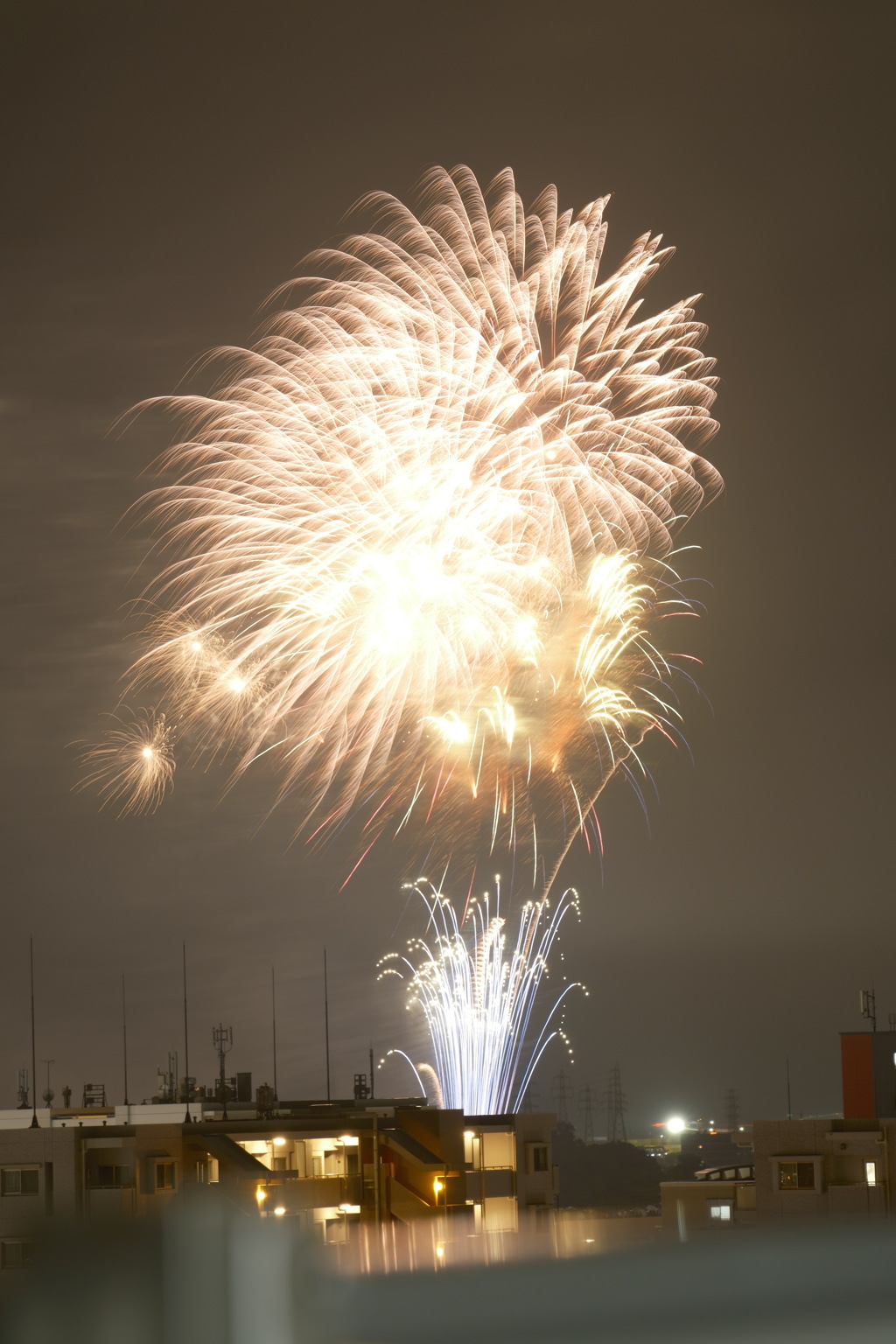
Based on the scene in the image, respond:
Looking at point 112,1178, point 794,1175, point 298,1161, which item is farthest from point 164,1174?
point 794,1175

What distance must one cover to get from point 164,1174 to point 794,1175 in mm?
18758

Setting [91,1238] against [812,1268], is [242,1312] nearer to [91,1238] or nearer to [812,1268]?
[91,1238]

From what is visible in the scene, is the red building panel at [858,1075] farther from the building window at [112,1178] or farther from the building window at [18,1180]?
the building window at [18,1180]

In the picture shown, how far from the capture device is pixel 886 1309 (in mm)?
1792

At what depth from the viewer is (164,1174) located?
1567 inches

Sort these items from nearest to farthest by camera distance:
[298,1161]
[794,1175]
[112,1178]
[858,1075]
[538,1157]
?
[112,1178], [298,1161], [794,1175], [538,1157], [858,1075]

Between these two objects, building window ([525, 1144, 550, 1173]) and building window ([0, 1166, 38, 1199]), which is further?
building window ([525, 1144, 550, 1173])

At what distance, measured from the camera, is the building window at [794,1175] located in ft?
148

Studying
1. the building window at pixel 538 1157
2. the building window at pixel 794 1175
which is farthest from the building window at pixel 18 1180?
the building window at pixel 794 1175

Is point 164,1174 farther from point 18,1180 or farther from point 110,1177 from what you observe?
point 18,1180

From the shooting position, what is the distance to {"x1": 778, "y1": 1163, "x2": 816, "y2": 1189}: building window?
45.1 meters

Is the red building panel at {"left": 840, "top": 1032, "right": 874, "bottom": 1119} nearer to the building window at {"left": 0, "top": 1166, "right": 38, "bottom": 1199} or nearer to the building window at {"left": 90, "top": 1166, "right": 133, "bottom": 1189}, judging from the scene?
the building window at {"left": 90, "top": 1166, "right": 133, "bottom": 1189}

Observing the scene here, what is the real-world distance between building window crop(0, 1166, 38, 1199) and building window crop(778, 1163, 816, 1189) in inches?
851

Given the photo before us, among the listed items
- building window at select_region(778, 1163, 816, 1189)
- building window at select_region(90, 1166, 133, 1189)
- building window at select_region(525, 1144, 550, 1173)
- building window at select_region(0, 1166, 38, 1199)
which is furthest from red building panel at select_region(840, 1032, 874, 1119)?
building window at select_region(0, 1166, 38, 1199)
